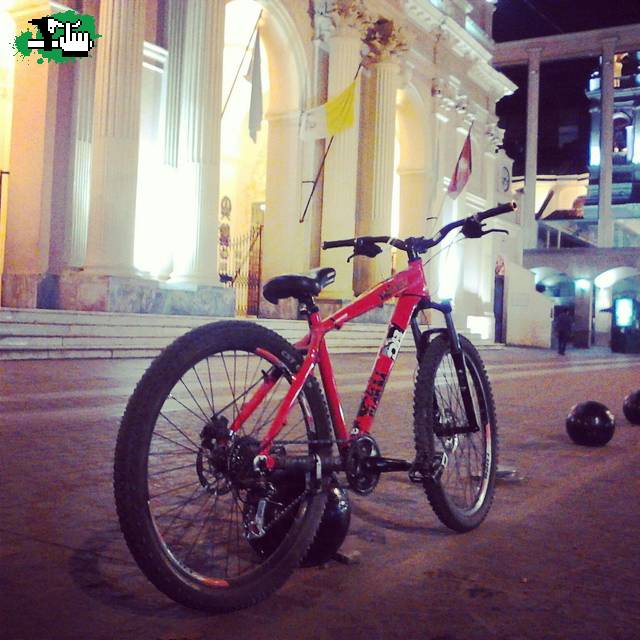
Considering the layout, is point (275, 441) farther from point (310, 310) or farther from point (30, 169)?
point (30, 169)

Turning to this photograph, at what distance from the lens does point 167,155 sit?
683 inches

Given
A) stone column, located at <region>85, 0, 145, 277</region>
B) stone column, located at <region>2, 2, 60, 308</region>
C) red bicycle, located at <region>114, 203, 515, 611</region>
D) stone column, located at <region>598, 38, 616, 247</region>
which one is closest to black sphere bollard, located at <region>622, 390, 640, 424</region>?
red bicycle, located at <region>114, 203, 515, 611</region>

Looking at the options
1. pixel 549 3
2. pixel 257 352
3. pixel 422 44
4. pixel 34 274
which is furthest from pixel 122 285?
pixel 549 3

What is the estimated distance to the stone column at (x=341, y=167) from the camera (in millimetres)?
22297

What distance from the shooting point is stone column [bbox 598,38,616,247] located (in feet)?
149

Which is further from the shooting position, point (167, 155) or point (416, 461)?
point (167, 155)

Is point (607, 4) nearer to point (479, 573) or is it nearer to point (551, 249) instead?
point (551, 249)

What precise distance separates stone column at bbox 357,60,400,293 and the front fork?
815 inches

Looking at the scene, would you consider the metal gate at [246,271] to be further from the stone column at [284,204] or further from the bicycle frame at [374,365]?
the bicycle frame at [374,365]

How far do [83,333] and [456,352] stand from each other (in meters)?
10.00

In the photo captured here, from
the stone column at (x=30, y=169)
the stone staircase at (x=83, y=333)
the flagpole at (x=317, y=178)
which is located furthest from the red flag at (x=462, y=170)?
the stone column at (x=30, y=169)

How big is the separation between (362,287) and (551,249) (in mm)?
23548

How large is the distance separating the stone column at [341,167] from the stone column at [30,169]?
8930 millimetres

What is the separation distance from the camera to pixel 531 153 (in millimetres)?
47312
